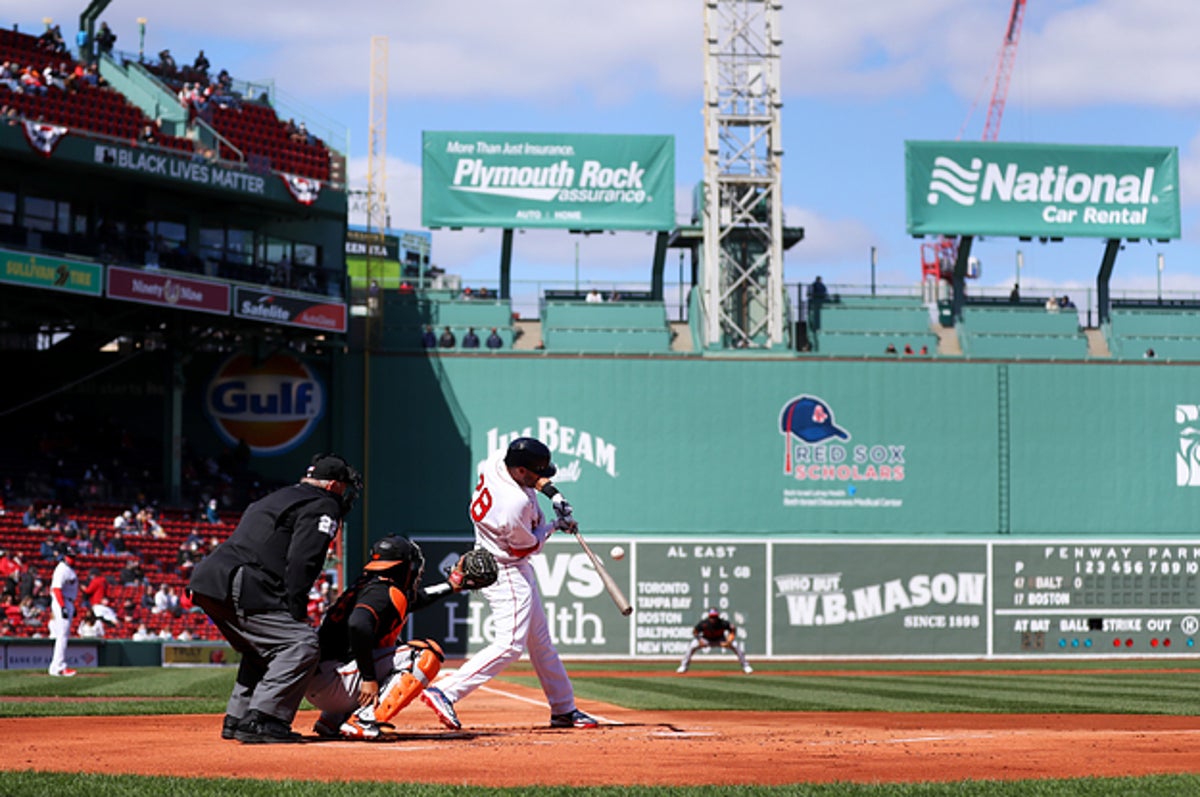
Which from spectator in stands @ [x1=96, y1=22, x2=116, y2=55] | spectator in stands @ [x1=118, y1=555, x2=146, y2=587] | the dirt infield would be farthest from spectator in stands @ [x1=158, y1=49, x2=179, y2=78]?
the dirt infield

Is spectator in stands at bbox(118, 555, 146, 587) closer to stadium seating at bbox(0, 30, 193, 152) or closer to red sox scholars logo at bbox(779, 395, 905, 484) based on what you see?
stadium seating at bbox(0, 30, 193, 152)

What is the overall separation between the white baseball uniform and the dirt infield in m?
0.46

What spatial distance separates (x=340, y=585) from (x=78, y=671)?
11.2 metres

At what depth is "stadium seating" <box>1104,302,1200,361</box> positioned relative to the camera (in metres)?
41.2

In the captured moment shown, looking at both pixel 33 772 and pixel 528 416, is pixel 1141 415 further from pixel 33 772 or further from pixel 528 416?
pixel 33 772

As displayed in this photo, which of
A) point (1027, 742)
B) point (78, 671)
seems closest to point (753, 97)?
point (78, 671)

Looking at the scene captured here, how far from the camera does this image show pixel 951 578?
37.5 m

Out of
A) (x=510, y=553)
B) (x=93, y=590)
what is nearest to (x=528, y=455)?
(x=510, y=553)

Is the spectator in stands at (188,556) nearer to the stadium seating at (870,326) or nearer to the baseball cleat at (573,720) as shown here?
the stadium seating at (870,326)

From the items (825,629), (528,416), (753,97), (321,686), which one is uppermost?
(753,97)

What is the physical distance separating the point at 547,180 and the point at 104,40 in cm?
1218

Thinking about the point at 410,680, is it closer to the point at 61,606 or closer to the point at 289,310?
the point at 61,606

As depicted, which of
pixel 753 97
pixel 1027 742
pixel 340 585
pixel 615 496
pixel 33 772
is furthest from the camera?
pixel 753 97

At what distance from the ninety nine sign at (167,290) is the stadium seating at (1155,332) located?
24.0 meters
